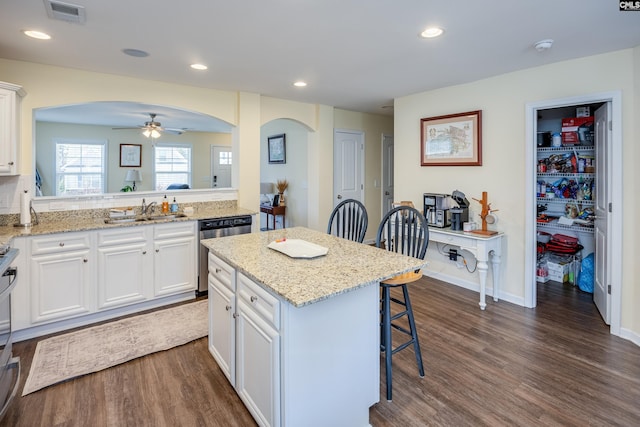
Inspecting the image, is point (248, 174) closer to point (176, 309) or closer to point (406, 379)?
point (176, 309)

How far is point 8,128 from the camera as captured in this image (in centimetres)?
275

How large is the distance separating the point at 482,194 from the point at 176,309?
11.3 feet

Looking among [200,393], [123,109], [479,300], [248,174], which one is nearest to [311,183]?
[248,174]

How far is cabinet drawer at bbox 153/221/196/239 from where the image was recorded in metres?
3.38

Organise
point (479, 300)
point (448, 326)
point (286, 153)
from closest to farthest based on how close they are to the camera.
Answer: point (448, 326), point (479, 300), point (286, 153)

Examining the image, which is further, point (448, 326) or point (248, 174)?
point (248, 174)

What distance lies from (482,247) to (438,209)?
724 mm

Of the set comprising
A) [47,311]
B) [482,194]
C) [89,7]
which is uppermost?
[89,7]

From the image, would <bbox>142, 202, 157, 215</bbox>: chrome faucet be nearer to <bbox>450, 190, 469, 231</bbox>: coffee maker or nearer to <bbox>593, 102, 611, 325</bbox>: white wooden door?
<bbox>450, 190, 469, 231</bbox>: coffee maker

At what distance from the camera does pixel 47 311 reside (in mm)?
2852

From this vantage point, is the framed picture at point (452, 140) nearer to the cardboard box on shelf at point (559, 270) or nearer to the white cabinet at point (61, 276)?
the cardboard box on shelf at point (559, 270)

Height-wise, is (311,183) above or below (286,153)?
below

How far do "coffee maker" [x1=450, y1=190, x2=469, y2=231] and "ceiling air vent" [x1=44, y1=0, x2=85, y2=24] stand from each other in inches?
144

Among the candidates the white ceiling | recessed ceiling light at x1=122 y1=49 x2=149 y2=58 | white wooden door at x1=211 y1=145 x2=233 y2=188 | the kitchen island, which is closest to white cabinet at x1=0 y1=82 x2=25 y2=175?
the white ceiling
